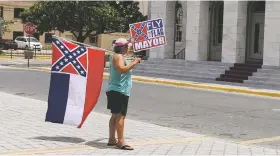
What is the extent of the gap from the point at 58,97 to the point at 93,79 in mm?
650

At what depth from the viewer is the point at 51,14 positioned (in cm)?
3684

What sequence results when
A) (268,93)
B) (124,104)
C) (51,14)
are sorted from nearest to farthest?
(124,104) < (268,93) < (51,14)

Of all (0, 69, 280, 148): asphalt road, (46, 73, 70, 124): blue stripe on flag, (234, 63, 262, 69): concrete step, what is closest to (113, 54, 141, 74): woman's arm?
(46, 73, 70, 124): blue stripe on flag

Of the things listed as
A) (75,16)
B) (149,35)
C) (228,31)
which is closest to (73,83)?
(149,35)

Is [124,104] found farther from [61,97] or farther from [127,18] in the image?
[127,18]

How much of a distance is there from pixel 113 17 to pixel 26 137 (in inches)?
1221

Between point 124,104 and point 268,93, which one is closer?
point 124,104

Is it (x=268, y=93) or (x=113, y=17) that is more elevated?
(x=113, y=17)

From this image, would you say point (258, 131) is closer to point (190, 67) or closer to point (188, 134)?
point (188, 134)

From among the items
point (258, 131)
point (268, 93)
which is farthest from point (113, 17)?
point (258, 131)

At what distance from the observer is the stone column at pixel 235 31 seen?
977 inches

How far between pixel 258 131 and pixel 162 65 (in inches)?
709

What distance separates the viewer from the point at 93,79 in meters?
8.09

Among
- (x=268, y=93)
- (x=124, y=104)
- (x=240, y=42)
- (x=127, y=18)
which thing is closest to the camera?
(x=124, y=104)
